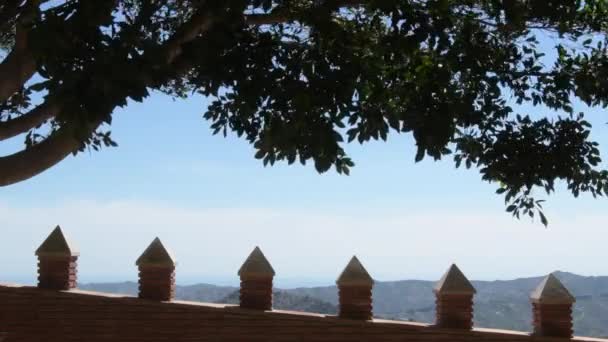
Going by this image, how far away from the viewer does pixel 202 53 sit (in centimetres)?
393

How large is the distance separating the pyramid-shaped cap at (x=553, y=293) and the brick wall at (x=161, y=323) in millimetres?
433

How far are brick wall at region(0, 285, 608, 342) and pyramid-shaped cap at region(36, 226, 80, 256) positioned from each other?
1.33 ft

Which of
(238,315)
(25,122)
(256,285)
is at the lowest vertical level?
(238,315)

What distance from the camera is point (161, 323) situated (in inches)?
277

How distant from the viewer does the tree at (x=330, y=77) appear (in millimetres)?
3521

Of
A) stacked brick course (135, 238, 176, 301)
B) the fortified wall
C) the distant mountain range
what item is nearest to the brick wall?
the fortified wall

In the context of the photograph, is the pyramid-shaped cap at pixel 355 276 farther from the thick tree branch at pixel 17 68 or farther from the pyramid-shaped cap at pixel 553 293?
the thick tree branch at pixel 17 68

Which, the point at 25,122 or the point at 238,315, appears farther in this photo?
the point at 238,315

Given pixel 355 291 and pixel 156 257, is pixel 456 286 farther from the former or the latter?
pixel 156 257

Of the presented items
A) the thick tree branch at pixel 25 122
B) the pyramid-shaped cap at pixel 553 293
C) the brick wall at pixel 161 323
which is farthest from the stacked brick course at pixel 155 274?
the pyramid-shaped cap at pixel 553 293

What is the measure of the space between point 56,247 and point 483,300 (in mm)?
5119

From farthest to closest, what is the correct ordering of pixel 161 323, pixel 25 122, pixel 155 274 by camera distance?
pixel 155 274 → pixel 161 323 → pixel 25 122

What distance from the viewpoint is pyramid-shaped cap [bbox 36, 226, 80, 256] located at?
23.7ft

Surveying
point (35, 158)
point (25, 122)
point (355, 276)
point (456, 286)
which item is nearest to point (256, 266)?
point (355, 276)
